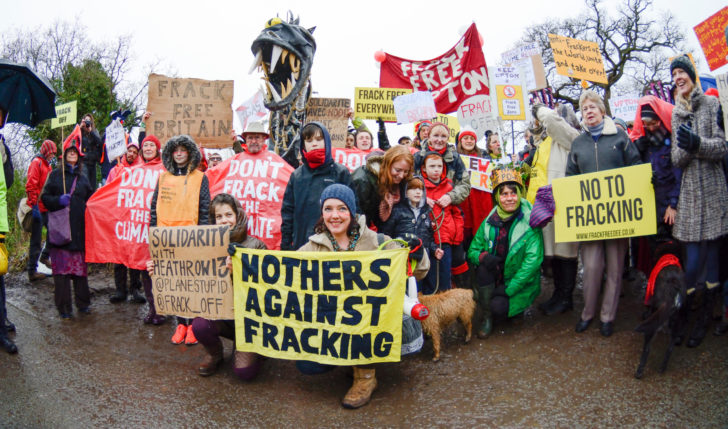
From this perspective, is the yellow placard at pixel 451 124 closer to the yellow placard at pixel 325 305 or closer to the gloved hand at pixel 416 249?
the gloved hand at pixel 416 249

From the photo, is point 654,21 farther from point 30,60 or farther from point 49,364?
point 30,60

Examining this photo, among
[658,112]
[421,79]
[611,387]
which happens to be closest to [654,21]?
[421,79]

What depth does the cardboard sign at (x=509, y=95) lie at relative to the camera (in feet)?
26.9

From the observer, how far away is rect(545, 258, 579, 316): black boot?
4.96 metres

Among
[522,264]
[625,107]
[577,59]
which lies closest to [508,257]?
[522,264]

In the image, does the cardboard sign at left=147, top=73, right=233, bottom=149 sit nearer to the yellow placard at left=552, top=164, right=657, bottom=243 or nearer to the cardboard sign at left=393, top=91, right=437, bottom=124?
the cardboard sign at left=393, top=91, right=437, bottom=124

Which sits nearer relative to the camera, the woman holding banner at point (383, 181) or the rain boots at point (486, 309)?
the woman holding banner at point (383, 181)

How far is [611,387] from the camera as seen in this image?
3570mm

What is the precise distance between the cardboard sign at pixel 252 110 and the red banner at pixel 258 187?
5019 millimetres

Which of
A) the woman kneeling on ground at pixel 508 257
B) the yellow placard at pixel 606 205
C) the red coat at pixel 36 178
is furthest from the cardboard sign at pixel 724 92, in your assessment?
the red coat at pixel 36 178

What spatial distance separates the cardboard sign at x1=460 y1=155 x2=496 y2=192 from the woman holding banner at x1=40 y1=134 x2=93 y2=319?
4.92 m

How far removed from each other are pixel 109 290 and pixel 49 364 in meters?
2.77

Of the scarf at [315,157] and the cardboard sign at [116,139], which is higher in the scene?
the cardboard sign at [116,139]

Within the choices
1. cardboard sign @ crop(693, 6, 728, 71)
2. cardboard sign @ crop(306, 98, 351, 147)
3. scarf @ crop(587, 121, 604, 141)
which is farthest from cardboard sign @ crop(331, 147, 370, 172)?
cardboard sign @ crop(693, 6, 728, 71)
